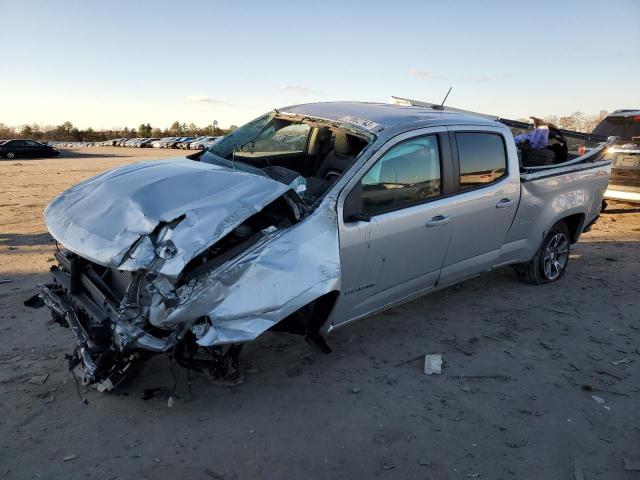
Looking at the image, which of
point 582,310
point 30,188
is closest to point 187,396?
point 582,310

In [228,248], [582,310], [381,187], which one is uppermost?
[381,187]

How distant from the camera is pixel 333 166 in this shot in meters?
4.18

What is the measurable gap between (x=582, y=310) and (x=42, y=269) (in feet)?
20.4

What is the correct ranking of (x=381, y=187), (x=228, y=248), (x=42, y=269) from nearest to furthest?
(x=228, y=248)
(x=381, y=187)
(x=42, y=269)

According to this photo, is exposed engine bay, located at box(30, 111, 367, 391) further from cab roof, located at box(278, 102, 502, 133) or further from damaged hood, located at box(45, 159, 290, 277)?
cab roof, located at box(278, 102, 502, 133)

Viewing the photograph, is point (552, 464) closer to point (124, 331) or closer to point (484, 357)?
point (484, 357)

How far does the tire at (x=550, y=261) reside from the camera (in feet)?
18.6

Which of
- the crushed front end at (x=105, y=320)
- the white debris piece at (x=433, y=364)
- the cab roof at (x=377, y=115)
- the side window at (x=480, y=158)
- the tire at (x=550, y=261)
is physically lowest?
the white debris piece at (x=433, y=364)

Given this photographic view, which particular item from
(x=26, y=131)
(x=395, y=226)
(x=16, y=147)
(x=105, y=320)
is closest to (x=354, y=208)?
(x=395, y=226)

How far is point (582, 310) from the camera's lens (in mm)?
5113

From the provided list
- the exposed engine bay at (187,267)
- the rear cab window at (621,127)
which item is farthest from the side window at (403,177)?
the rear cab window at (621,127)

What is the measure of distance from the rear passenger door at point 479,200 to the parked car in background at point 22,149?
117 feet

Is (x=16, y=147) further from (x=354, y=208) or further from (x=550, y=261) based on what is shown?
(x=354, y=208)

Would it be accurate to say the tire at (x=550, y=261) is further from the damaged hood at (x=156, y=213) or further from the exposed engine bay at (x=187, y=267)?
the damaged hood at (x=156, y=213)
